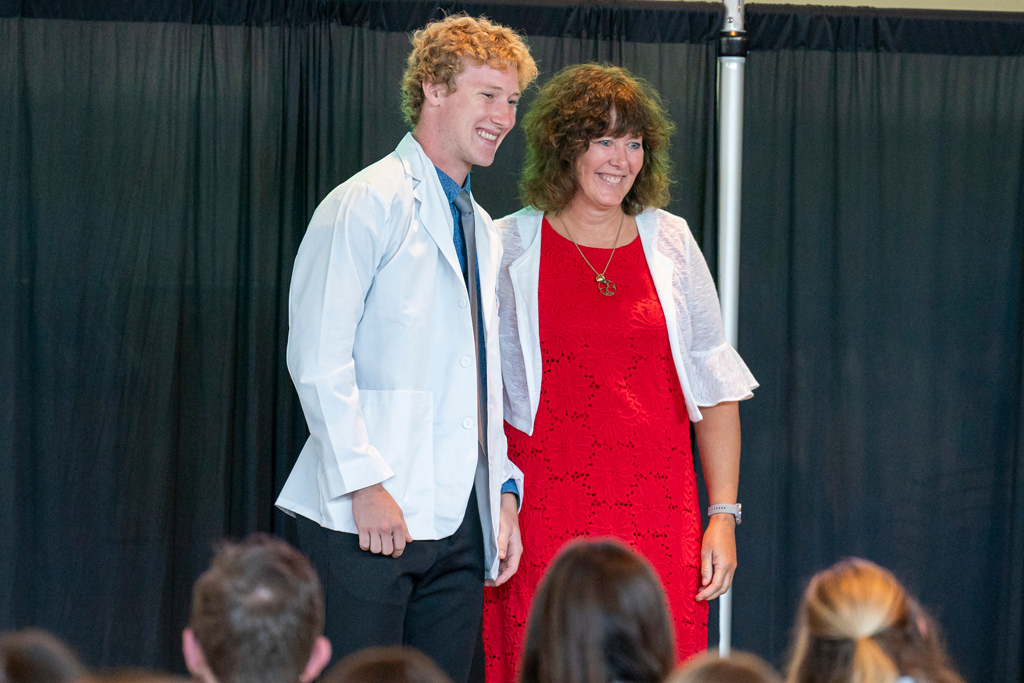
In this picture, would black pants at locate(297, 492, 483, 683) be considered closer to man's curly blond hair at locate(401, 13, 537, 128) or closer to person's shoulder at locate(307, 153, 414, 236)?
person's shoulder at locate(307, 153, 414, 236)

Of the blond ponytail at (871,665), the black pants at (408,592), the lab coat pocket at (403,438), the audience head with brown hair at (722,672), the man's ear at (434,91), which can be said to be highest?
the man's ear at (434,91)

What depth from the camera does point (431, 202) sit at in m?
2.03

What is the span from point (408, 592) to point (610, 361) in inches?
26.9

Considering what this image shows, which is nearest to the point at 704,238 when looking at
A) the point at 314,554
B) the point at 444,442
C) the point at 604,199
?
the point at 604,199

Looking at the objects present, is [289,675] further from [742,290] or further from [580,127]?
[742,290]

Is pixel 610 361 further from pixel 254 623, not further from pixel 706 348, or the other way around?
pixel 254 623

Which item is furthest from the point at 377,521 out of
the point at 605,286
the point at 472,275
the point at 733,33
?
the point at 733,33

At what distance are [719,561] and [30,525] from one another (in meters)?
1.87

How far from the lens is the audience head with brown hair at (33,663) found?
1.04 metres

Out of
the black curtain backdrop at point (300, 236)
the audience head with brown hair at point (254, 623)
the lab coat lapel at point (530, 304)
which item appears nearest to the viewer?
the audience head with brown hair at point (254, 623)

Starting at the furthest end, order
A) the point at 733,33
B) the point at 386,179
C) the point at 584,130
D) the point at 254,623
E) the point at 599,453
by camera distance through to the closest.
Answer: the point at 733,33 < the point at 584,130 < the point at 599,453 < the point at 386,179 < the point at 254,623

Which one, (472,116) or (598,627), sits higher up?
(472,116)

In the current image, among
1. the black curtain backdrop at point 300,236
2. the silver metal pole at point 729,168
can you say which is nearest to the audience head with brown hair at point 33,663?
the black curtain backdrop at point 300,236

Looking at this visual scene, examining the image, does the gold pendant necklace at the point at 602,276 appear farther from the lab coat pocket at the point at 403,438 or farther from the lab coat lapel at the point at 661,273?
the lab coat pocket at the point at 403,438
